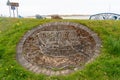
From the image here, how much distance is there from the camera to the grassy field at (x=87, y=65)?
5969 mm

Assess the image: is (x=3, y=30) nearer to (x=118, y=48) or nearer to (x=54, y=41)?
(x=54, y=41)

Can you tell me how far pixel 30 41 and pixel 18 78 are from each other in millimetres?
1517

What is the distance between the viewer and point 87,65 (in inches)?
245

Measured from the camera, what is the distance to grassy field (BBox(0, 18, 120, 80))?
597 centimetres

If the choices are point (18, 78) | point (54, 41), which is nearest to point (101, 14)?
point (54, 41)

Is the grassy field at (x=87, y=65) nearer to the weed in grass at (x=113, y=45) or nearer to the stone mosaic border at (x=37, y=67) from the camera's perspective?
the weed in grass at (x=113, y=45)

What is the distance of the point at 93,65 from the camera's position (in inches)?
244

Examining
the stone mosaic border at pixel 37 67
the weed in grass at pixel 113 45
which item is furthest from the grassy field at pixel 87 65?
the stone mosaic border at pixel 37 67

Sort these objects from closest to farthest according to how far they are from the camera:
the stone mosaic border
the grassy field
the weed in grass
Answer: the grassy field
the stone mosaic border
the weed in grass

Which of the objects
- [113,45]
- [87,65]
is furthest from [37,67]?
[113,45]

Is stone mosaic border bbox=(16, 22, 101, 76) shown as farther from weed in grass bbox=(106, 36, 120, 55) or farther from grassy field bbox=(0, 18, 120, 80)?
weed in grass bbox=(106, 36, 120, 55)

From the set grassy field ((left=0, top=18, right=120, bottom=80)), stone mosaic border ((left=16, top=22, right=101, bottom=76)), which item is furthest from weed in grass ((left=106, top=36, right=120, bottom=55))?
stone mosaic border ((left=16, top=22, right=101, bottom=76))

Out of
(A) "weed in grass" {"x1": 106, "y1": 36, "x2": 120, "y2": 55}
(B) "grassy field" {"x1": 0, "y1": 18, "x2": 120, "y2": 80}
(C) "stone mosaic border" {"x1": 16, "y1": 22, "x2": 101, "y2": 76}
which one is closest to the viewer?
(B) "grassy field" {"x1": 0, "y1": 18, "x2": 120, "y2": 80}

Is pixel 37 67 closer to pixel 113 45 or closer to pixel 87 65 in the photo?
pixel 87 65
